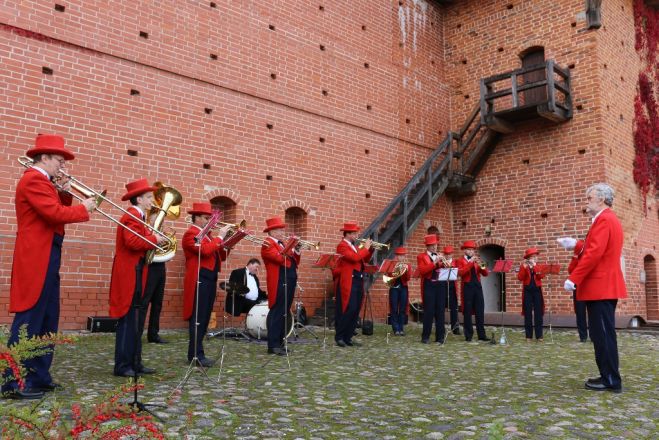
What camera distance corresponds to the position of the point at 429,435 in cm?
Answer: 380

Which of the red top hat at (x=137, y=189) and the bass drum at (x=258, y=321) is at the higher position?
the red top hat at (x=137, y=189)

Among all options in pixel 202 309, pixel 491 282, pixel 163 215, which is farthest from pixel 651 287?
pixel 163 215

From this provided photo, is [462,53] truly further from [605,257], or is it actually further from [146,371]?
[146,371]

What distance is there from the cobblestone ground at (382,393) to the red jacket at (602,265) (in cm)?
100

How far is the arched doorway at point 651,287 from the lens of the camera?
16.3 m

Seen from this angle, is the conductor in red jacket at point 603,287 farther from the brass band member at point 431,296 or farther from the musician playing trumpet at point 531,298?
the musician playing trumpet at point 531,298

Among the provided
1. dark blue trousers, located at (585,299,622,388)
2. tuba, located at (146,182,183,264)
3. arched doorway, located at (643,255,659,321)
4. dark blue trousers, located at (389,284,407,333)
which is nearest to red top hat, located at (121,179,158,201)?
tuba, located at (146,182,183,264)

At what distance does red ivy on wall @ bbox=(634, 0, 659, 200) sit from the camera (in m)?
16.1

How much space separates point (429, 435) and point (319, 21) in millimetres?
12443

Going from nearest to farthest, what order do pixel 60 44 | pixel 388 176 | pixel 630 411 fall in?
pixel 630 411 → pixel 60 44 → pixel 388 176

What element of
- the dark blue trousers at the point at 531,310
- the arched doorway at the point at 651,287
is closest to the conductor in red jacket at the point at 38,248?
the dark blue trousers at the point at 531,310

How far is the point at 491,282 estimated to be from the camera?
17141 millimetres

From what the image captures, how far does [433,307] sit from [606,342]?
489 centimetres

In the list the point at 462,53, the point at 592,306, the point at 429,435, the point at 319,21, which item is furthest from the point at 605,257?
the point at 462,53
